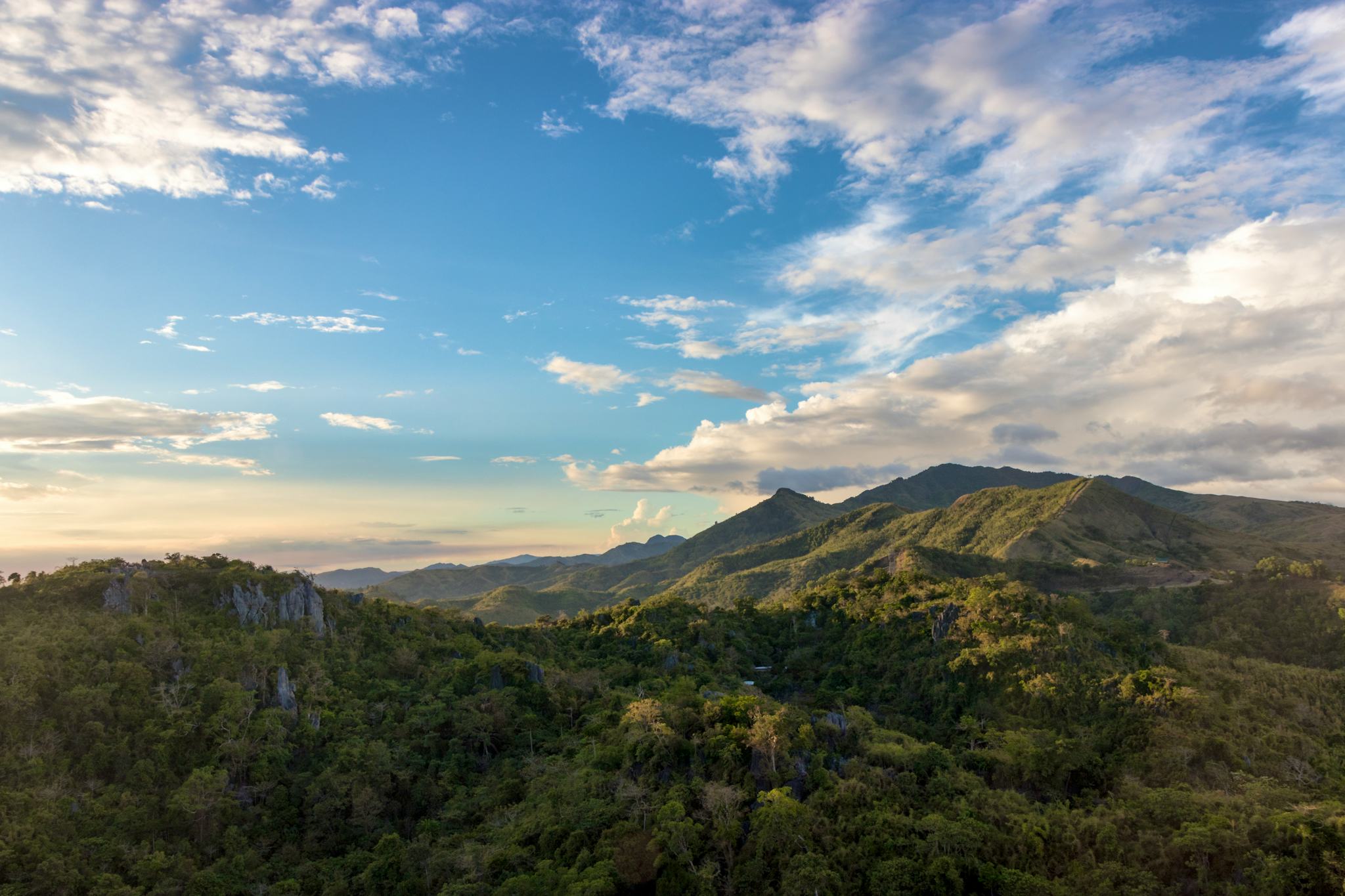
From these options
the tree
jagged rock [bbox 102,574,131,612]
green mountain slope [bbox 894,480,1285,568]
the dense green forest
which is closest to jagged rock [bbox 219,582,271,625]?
the dense green forest

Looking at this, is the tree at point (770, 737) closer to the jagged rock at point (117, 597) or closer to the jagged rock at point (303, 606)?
the jagged rock at point (303, 606)

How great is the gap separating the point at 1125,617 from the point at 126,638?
397ft

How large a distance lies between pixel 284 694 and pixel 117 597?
19.1m

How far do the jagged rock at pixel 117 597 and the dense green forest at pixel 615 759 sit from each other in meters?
0.25

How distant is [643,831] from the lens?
127ft

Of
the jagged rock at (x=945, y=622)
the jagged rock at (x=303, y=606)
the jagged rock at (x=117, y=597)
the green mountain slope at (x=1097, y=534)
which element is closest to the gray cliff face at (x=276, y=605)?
the jagged rock at (x=303, y=606)

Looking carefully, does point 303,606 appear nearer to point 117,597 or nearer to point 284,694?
point 284,694

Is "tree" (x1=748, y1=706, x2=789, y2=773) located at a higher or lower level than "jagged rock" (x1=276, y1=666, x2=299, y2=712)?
lower

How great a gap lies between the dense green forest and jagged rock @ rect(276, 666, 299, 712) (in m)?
0.26

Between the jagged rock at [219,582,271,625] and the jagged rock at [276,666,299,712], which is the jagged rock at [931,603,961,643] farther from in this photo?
the jagged rock at [219,582,271,625]

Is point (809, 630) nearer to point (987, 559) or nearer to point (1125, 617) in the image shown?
point (1125, 617)

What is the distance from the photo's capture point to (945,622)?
72000 millimetres

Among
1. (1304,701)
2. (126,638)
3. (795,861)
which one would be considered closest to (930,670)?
(1304,701)

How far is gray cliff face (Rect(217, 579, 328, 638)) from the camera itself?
6300cm
